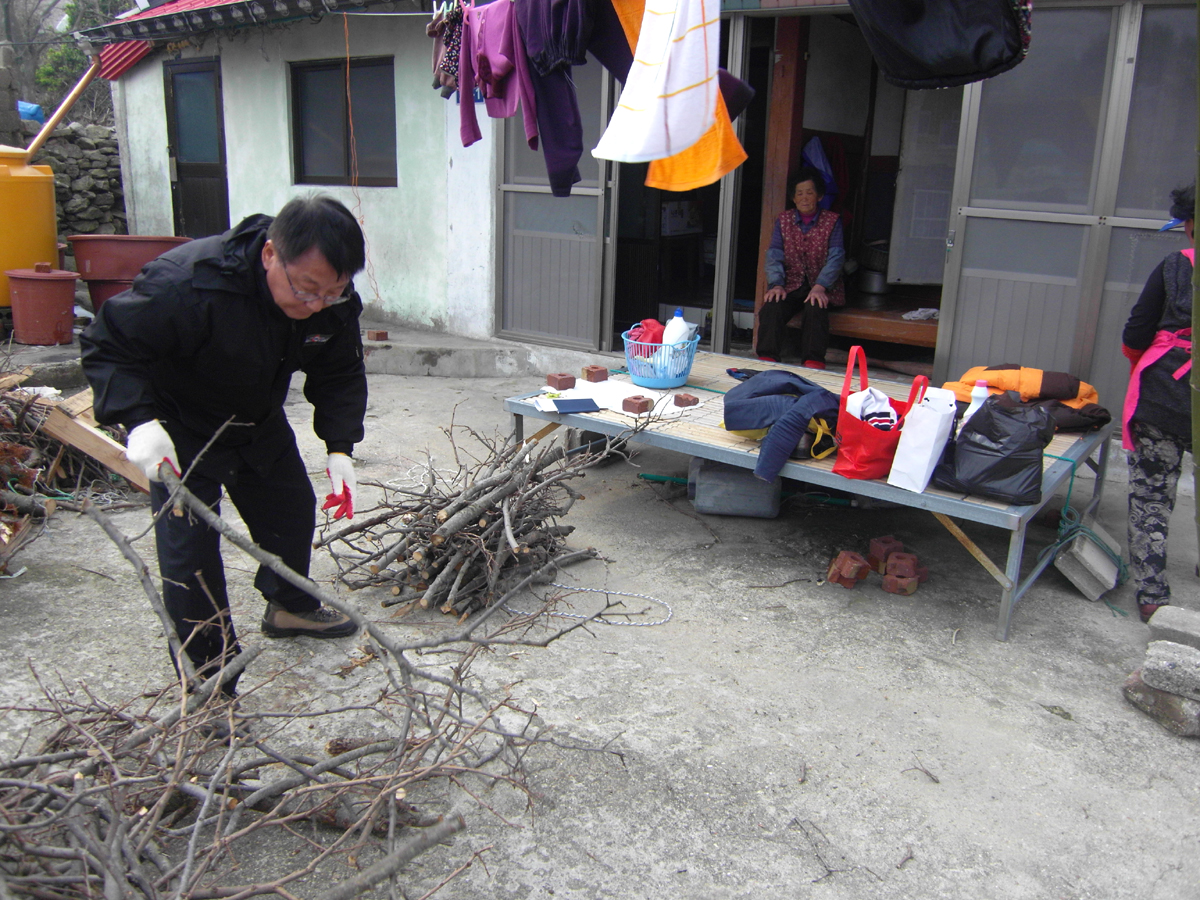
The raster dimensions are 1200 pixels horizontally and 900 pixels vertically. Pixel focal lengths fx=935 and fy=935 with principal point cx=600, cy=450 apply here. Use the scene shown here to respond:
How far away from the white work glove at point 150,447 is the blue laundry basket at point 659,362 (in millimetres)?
2893

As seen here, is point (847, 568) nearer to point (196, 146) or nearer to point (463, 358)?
point (463, 358)

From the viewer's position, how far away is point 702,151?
4293 millimetres

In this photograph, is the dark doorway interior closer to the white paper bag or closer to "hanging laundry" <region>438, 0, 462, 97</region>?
"hanging laundry" <region>438, 0, 462, 97</region>

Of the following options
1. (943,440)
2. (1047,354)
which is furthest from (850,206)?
(943,440)

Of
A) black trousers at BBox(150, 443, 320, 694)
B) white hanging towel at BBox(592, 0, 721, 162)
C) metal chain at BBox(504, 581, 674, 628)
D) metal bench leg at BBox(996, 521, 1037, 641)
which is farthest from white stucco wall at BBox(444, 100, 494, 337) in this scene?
metal bench leg at BBox(996, 521, 1037, 641)

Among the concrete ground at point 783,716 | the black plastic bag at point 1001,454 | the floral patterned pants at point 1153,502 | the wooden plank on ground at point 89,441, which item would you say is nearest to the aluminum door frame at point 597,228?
the concrete ground at point 783,716

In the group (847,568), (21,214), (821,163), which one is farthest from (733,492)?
(21,214)

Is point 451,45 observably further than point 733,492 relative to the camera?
Yes

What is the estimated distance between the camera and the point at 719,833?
8.38 feet

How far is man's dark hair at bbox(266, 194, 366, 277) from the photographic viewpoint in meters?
2.50

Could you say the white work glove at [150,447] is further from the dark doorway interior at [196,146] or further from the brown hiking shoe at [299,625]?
the dark doorway interior at [196,146]

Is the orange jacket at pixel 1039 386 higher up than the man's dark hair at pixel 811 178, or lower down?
lower down

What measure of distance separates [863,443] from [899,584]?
2.27ft

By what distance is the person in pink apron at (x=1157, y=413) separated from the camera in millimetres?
3705
